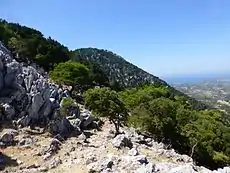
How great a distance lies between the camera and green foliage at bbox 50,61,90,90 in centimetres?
8519

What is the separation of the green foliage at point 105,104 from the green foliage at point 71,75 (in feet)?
85.1

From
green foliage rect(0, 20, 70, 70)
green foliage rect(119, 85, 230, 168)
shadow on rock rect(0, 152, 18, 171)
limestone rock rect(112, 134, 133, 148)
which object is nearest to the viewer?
shadow on rock rect(0, 152, 18, 171)

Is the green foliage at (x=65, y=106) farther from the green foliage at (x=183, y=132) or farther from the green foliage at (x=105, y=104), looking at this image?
the green foliage at (x=183, y=132)

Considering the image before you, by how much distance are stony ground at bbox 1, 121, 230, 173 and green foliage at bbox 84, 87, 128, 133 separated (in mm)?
3633

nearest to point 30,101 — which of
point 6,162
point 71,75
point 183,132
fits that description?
point 6,162

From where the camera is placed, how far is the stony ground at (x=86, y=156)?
39.2m

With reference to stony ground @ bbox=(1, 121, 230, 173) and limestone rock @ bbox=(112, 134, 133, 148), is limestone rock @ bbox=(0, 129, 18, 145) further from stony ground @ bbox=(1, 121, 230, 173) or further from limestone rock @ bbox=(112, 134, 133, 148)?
limestone rock @ bbox=(112, 134, 133, 148)

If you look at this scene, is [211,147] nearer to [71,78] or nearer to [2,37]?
[71,78]

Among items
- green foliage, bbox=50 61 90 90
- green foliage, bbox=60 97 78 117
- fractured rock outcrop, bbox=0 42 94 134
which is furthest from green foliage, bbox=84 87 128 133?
green foliage, bbox=50 61 90 90

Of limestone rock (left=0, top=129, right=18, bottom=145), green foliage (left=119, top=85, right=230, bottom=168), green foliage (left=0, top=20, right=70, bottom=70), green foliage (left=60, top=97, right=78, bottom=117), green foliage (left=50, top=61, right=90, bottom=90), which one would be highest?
green foliage (left=0, top=20, right=70, bottom=70)

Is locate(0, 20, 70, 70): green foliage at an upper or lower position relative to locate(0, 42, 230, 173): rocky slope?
upper

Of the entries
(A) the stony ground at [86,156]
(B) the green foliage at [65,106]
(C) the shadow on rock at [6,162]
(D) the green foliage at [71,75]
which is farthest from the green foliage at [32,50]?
(C) the shadow on rock at [6,162]

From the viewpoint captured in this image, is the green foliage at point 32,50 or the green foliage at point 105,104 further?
the green foliage at point 32,50

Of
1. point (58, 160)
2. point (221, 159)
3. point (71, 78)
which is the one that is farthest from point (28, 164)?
point (71, 78)
